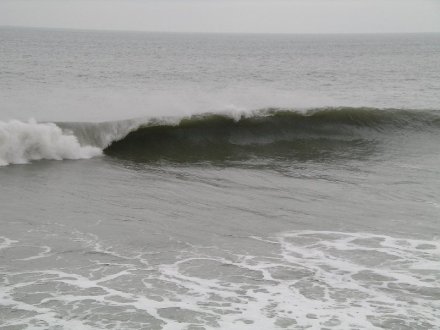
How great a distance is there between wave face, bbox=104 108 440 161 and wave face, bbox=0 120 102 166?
1095mm

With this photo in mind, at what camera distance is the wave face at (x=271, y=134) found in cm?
1527

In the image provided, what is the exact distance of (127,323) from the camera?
5262mm

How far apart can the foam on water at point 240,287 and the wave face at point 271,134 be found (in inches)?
289

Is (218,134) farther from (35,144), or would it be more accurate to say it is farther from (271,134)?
(35,144)

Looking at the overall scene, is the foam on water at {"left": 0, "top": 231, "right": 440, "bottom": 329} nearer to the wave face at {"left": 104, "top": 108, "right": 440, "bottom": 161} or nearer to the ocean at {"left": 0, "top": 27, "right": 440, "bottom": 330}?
the ocean at {"left": 0, "top": 27, "right": 440, "bottom": 330}

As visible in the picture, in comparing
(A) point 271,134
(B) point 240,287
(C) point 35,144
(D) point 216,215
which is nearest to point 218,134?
(A) point 271,134

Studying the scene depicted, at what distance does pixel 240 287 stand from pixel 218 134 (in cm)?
1092

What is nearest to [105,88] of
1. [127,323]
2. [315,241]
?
[315,241]

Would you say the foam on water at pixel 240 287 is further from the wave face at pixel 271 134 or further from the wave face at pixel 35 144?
the wave face at pixel 271 134

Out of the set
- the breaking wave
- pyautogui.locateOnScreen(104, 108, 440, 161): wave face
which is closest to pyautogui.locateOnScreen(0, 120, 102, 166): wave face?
the breaking wave

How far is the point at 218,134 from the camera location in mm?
16844

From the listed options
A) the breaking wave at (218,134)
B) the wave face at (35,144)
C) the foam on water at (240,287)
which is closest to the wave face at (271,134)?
the breaking wave at (218,134)

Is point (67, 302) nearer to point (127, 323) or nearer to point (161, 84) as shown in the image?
point (127, 323)

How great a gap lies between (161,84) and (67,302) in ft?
80.9
